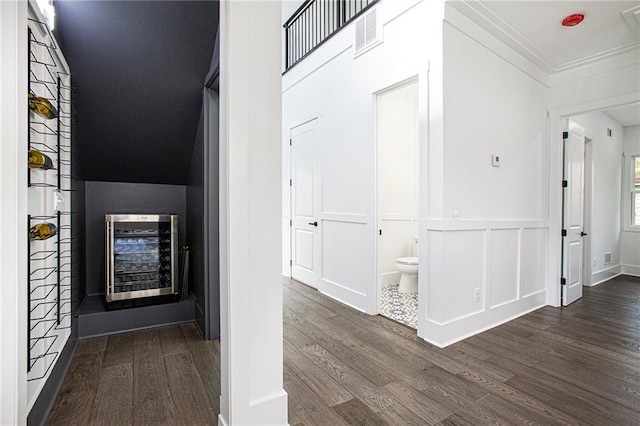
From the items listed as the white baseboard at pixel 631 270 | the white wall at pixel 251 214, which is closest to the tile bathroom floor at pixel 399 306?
the white wall at pixel 251 214

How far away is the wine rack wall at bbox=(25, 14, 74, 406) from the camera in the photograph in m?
1.45

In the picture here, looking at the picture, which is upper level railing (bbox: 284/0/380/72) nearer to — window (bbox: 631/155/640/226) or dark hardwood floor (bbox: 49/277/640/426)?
dark hardwood floor (bbox: 49/277/640/426)

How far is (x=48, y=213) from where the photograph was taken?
1.71m

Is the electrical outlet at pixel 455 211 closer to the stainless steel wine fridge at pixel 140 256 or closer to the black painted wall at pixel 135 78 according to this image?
the black painted wall at pixel 135 78

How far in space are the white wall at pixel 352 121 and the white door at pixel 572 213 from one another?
7.16ft

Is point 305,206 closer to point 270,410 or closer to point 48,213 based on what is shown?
point 48,213

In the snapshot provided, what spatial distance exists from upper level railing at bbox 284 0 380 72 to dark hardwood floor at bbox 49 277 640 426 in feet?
10.4

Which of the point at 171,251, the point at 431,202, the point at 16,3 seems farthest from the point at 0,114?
the point at 431,202

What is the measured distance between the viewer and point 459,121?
260 centimetres

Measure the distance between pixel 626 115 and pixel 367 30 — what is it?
444 cm

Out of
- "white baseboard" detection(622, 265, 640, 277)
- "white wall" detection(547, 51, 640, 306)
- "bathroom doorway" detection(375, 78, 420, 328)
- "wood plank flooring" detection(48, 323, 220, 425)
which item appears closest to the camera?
"wood plank flooring" detection(48, 323, 220, 425)

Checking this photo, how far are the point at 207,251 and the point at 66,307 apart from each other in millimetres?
948

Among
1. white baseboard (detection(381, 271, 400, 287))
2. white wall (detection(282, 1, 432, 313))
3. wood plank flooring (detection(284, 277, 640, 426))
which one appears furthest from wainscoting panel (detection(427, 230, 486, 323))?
white baseboard (detection(381, 271, 400, 287))

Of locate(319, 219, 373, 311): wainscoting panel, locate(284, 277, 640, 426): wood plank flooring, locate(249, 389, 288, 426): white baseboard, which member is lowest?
locate(284, 277, 640, 426): wood plank flooring
